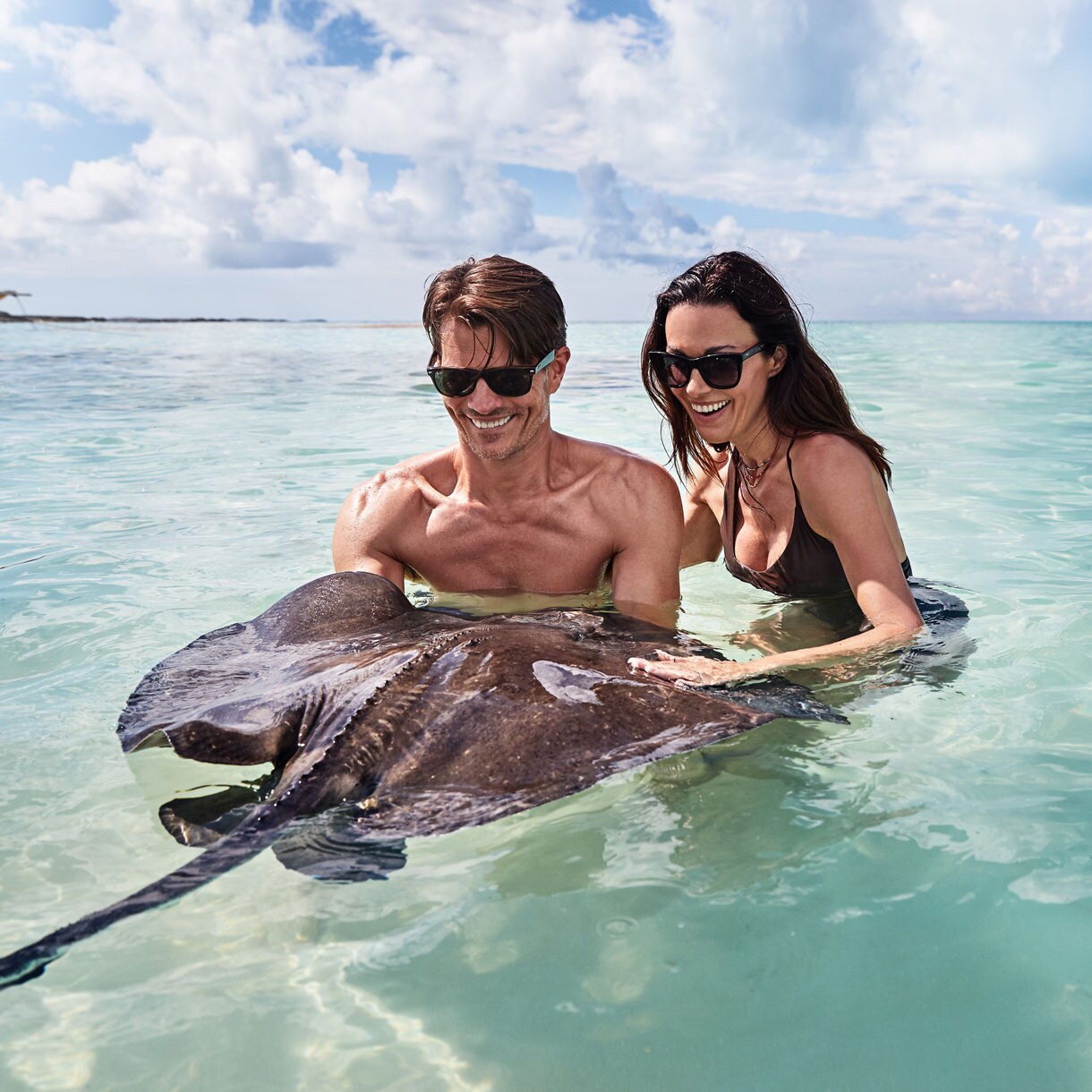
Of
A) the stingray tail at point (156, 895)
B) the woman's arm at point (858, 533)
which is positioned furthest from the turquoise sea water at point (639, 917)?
the stingray tail at point (156, 895)

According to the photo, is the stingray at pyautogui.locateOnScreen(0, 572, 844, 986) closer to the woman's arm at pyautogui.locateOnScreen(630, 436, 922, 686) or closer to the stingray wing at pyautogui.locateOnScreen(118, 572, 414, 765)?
the stingray wing at pyautogui.locateOnScreen(118, 572, 414, 765)

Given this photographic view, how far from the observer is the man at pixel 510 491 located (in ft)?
12.6

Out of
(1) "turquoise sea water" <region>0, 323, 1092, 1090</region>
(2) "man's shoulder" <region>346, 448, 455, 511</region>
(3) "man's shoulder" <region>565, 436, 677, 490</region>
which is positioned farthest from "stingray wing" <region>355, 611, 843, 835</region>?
(2) "man's shoulder" <region>346, 448, 455, 511</region>

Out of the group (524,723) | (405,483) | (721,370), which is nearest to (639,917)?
(524,723)

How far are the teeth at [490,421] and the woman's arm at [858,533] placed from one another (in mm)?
1165

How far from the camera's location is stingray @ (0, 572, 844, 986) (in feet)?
7.14

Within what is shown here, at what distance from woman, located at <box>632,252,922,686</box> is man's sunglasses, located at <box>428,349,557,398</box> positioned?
56 cm

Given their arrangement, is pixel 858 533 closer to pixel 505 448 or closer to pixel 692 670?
pixel 692 670

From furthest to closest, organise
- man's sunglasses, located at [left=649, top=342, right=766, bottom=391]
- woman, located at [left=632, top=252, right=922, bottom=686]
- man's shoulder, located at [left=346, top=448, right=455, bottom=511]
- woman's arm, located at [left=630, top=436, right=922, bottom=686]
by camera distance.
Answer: man's shoulder, located at [left=346, top=448, right=455, bottom=511], man's sunglasses, located at [left=649, top=342, right=766, bottom=391], woman, located at [left=632, top=252, right=922, bottom=686], woman's arm, located at [left=630, top=436, right=922, bottom=686]

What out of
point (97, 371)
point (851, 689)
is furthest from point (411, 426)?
point (97, 371)

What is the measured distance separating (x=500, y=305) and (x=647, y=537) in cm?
115

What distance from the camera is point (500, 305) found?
12.5 feet

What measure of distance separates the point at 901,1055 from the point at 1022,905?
0.62 metres

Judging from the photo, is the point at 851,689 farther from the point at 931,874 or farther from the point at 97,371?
the point at 97,371
